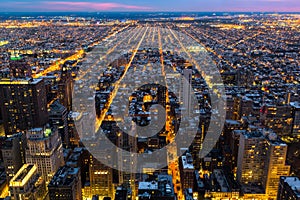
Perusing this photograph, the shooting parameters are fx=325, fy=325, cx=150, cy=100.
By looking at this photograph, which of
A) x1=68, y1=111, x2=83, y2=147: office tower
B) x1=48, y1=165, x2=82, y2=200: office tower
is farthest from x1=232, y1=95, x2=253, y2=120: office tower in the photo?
x1=48, y1=165, x2=82, y2=200: office tower

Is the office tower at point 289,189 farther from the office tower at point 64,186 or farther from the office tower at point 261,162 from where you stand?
the office tower at point 64,186

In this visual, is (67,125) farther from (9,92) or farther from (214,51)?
(214,51)

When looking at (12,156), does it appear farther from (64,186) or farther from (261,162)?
(261,162)

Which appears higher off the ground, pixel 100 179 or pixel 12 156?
pixel 12 156

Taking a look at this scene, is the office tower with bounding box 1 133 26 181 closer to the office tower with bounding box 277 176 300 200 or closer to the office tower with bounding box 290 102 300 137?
the office tower with bounding box 277 176 300 200

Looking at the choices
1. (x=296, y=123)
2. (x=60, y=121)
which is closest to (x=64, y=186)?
(x=60, y=121)

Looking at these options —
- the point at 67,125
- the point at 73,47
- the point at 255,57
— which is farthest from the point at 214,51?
the point at 67,125
